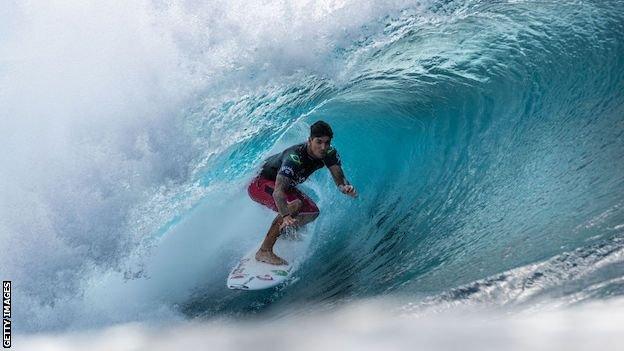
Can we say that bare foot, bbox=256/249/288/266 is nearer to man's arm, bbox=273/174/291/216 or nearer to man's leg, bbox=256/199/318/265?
man's leg, bbox=256/199/318/265

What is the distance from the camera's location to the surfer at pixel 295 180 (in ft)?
17.2

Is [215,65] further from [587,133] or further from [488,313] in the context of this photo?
[488,313]

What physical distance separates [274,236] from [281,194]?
0.52m

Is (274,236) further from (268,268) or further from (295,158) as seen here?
(295,158)

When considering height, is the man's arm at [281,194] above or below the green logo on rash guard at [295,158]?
below

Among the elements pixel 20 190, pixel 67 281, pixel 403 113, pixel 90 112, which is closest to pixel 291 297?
pixel 67 281

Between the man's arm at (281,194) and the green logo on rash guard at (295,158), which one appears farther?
the green logo on rash guard at (295,158)

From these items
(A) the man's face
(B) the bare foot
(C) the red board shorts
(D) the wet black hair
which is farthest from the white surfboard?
(D) the wet black hair

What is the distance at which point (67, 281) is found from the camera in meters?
6.13

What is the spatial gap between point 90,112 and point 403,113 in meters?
4.49

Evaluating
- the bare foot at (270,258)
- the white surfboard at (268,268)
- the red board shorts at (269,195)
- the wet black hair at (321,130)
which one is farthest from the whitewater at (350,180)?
the wet black hair at (321,130)

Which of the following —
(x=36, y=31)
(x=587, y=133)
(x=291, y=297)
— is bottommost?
(x=291, y=297)

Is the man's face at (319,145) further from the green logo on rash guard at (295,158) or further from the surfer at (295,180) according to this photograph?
the green logo on rash guard at (295,158)

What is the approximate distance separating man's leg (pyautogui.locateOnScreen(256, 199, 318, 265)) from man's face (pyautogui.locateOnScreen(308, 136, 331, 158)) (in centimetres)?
49
